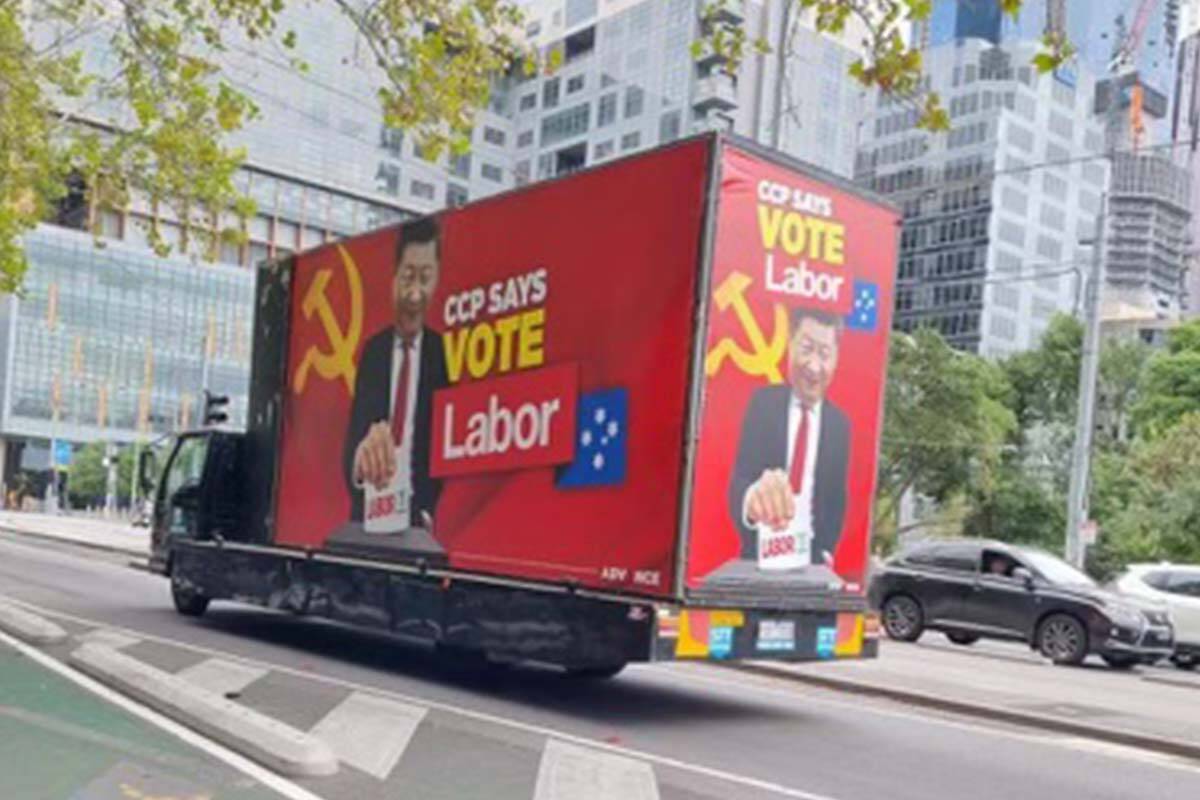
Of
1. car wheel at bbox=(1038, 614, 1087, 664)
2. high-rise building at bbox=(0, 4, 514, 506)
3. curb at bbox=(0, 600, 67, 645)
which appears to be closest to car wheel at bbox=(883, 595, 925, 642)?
car wheel at bbox=(1038, 614, 1087, 664)

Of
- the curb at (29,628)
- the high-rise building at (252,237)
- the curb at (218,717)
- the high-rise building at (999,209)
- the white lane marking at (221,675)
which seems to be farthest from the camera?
the high-rise building at (999,209)

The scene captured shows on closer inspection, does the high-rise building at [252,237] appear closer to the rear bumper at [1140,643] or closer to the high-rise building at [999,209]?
the high-rise building at [999,209]

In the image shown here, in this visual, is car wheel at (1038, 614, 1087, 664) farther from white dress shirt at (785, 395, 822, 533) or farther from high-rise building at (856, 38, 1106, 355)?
high-rise building at (856, 38, 1106, 355)

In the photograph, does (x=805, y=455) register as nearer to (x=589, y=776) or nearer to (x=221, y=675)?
(x=589, y=776)

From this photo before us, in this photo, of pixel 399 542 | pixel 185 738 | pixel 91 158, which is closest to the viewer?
pixel 185 738

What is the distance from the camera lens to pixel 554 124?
3991 inches

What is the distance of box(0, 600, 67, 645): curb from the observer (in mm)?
13031

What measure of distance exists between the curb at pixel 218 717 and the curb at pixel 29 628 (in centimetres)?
153

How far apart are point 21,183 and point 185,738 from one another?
9.74 m

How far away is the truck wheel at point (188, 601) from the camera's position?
53.8 feet

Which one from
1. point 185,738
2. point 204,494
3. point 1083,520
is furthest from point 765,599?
point 1083,520

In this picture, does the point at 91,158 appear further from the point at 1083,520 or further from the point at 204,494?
the point at 1083,520

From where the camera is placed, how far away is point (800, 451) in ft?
35.6

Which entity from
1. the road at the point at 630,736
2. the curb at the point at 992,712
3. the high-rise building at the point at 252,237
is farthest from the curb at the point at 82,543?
the high-rise building at the point at 252,237
